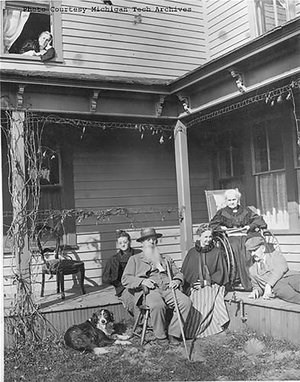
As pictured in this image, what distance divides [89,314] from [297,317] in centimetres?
237

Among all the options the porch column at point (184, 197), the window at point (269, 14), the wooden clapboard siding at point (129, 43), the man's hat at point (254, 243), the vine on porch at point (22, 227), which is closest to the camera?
the vine on porch at point (22, 227)

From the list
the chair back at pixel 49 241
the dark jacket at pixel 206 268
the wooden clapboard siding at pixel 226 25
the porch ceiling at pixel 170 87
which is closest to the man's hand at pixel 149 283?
the dark jacket at pixel 206 268

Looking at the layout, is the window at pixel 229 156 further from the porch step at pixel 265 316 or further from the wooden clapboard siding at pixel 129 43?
the porch step at pixel 265 316

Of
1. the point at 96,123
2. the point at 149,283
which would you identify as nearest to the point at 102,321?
the point at 149,283

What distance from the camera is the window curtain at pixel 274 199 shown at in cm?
671

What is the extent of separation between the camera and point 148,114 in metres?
6.22

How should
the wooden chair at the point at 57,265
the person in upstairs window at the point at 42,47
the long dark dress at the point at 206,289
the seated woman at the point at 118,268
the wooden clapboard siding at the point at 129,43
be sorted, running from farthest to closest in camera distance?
the wooden clapboard siding at the point at 129,43 → the person in upstairs window at the point at 42,47 → the wooden chair at the point at 57,265 → the seated woman at the point at 118,268 → the long dark dress at the point at 206,289

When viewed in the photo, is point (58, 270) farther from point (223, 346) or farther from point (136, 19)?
point (136, 19)

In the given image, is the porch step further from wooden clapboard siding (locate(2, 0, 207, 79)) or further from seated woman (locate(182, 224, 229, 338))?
wooden clapboard siding (locate(2, 0, 207, 79))

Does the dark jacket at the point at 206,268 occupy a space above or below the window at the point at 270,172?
below

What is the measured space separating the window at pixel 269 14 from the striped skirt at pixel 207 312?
4.68m

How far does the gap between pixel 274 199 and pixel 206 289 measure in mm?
2176

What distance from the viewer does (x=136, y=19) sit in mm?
7836

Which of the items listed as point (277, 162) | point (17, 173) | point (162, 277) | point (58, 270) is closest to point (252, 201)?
point (277, 162)
